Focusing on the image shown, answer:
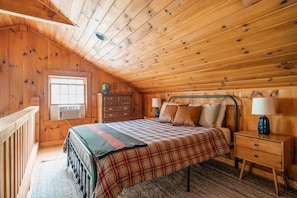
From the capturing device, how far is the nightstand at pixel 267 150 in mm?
1908

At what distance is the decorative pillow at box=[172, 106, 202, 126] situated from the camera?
2797 millimetres

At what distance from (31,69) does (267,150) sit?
4.75 meters

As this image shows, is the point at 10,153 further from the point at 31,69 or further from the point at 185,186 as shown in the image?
the point at 31,69

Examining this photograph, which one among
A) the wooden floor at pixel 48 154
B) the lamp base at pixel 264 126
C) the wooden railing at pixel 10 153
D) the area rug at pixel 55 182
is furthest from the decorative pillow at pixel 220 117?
the wooden floor at pixel 48 154

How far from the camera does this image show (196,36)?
202cm

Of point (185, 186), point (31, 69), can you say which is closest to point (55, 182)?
point (185, 186)

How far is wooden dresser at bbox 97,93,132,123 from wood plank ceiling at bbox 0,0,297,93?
119 cm

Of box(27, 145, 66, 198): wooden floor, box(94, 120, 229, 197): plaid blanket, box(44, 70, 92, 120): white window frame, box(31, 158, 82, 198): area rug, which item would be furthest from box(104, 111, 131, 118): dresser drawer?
box(94, 120, 229, 197): plaid blanket

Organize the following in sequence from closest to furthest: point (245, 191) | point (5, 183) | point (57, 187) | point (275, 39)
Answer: point (5, 183) < point (275, 39) < point (245, 191) < point (57, 187)

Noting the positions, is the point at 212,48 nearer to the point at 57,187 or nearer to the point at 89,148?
the point at 89,148

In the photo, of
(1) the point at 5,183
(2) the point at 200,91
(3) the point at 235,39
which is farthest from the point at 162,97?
(1) the point at 5,183

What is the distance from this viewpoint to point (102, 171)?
4.71 ft

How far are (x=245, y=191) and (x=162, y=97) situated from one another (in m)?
2.80

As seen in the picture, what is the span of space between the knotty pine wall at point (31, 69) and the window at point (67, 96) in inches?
6.2
